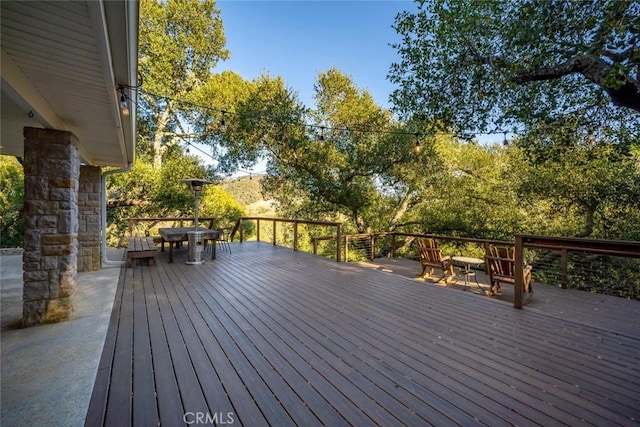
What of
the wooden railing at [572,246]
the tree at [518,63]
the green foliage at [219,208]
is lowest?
the wooden railing at [572,246]

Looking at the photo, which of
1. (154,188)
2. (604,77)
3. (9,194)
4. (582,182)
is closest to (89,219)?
(154,188)

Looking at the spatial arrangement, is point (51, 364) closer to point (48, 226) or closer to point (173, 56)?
point (48, 226)

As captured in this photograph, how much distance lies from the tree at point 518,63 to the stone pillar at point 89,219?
6654 mm

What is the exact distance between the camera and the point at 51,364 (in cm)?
231

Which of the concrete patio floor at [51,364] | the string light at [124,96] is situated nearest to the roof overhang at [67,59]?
the string light at [124,96]

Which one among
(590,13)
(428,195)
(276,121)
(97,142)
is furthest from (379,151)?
(97,142)

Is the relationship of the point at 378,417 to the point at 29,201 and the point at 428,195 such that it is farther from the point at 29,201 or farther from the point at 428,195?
the point at 428,195

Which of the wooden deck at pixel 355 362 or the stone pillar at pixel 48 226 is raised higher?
the stone pillar at pixel 48 226

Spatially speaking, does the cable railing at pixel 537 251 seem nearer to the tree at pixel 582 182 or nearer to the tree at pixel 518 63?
the tree at pixel 582 182

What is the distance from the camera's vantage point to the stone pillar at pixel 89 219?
5.26 metres

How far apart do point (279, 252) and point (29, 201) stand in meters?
5.25

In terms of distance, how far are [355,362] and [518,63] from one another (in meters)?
5.34

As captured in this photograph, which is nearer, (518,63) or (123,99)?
(123,99)

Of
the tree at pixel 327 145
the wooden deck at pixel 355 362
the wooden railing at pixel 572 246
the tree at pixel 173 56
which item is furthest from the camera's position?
the tree at pixel 173 56
